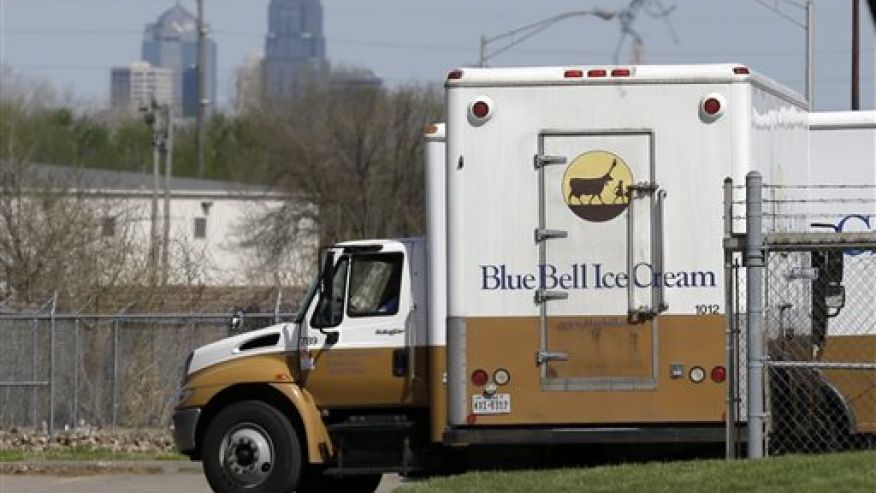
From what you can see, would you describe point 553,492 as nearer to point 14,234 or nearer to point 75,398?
point 75,398

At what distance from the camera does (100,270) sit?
3400 centimetres

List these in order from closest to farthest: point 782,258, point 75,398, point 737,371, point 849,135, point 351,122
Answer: point 737,371 → point 782,258 → point 849,135 → point 75,398 → point 351,122

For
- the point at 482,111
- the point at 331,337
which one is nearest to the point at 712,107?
the point at 482,111

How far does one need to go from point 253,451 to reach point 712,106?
16.7ft

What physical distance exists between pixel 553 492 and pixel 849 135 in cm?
627

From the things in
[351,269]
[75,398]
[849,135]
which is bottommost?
[75,398]

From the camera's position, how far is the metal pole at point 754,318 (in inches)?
545

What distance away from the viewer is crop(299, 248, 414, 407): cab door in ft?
54.3

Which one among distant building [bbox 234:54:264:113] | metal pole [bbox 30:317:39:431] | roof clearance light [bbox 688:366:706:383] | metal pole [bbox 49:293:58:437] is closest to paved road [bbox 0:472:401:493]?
metal pole [bbox 49:293:58:437]

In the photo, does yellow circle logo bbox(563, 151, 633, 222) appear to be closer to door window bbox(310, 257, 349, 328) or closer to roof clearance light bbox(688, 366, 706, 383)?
roof clearance light bbox(688, 366, 706, 383)

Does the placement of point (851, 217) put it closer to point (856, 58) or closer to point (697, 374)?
point (697, 374)

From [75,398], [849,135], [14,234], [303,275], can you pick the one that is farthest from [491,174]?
[303,275]

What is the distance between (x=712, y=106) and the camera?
15.0 metres

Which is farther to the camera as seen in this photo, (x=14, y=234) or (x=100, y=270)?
(x=14, y=234)
